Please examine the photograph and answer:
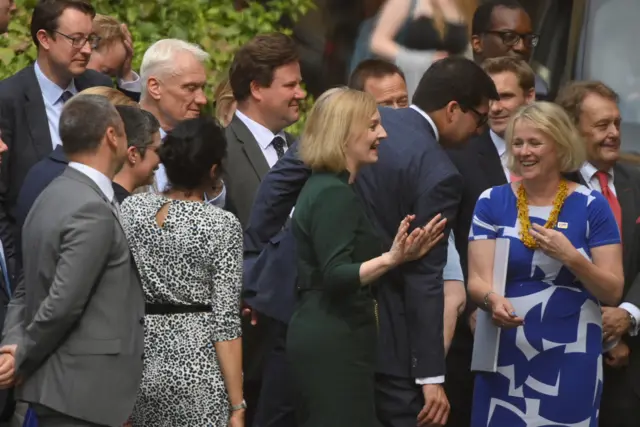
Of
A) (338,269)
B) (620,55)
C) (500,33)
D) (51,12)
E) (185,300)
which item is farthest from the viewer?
(620,55)

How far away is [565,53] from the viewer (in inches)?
377

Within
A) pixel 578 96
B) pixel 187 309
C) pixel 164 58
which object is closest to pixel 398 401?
pixel 187 309

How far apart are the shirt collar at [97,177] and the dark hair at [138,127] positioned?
22.7 inches

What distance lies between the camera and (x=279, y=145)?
278 inches

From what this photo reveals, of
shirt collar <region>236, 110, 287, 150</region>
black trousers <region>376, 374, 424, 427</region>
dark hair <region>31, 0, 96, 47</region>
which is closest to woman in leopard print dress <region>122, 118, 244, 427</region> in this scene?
black trousers <region>376, 374, 424, 427</region>

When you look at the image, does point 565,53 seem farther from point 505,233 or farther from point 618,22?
point 505,233

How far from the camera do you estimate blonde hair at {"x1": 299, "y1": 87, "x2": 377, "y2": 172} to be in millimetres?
5523

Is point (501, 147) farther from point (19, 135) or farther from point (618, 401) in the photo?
point (19, 135)

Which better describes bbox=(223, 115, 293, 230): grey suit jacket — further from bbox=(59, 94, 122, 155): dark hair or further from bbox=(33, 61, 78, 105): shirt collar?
bbox=(59, 94, 122, 155): dark hair

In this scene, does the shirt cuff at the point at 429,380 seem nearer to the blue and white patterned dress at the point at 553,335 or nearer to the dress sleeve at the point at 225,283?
the blue and white patterned dress at the point at 553,335

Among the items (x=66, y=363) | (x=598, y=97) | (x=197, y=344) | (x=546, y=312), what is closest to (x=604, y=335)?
(x=546, y=312)

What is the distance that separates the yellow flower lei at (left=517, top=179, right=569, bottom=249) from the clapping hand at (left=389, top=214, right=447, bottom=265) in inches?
30.8

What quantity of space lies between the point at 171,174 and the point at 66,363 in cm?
82

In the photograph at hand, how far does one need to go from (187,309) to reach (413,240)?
0.88 metres
